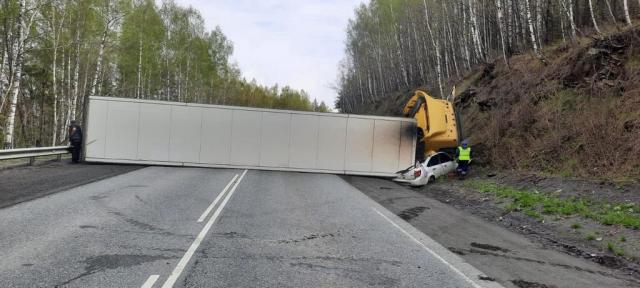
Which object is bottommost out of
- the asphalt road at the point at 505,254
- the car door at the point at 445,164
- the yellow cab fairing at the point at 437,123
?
the asphalt road at the point at 505,254

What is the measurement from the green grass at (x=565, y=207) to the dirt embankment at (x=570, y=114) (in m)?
1.46

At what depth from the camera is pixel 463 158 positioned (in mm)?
16219

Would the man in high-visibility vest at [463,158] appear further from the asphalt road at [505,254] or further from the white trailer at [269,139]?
the asphalt road at [505,254]

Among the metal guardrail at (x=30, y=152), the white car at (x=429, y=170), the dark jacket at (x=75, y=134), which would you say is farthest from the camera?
the dark jacket at (x=75, y=134)

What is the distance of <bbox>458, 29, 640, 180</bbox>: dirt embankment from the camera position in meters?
12.2

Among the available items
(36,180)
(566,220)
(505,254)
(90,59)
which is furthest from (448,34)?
(36,180)

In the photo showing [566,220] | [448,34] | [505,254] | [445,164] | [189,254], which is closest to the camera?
[189,254]

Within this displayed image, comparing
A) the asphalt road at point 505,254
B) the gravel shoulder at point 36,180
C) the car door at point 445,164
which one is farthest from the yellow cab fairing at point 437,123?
the gravel shoulder at point 36,180

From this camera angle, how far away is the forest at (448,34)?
77.6 feet

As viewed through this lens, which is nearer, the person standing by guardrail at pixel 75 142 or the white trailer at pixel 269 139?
the person standing by guardrail at pixel 75 142

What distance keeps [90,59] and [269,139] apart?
17.7m

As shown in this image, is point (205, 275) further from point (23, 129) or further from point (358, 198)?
point (23, 129)

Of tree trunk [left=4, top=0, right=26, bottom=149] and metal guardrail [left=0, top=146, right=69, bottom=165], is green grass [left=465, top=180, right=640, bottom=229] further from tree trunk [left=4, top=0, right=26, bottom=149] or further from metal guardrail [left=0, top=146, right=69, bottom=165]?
tree trunk [left=4, top=0, right=26, bottom=149]

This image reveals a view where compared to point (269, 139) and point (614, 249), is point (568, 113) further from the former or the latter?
point (269, 139)
